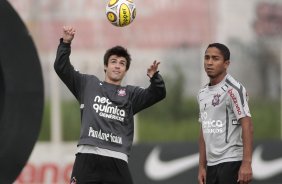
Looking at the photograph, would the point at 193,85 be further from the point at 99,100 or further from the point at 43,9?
the point at 99,100

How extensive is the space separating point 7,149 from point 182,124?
17750mm

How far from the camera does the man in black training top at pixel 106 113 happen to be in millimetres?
7531

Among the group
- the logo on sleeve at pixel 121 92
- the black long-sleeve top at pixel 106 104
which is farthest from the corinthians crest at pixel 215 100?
the logo on sleeve at pixel 121 92

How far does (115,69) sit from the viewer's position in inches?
303

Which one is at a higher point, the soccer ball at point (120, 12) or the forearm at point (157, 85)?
the soccer ball at point (120, 12)

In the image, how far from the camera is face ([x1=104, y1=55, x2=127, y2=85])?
770 cm

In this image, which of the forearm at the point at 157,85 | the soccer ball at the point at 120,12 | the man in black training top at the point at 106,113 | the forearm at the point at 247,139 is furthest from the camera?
the soccer ball at the point at 120,12

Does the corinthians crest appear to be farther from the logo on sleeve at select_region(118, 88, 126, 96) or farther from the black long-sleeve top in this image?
the logo on sleeve at select_region(118, 88, 126, 96)

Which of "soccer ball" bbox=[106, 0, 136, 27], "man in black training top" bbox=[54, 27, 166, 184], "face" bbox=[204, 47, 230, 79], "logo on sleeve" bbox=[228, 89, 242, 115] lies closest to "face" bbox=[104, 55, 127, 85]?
"man in black training top" bbox=[54, 27, 166, 184]

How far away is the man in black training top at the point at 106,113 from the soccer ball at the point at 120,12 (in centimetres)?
51

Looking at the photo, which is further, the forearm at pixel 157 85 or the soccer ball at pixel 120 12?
the soccer ball at pixel 120 12

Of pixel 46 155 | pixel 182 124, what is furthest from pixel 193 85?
pixel 46 155

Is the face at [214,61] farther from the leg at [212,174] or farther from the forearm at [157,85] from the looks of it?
the leg at [212,174]

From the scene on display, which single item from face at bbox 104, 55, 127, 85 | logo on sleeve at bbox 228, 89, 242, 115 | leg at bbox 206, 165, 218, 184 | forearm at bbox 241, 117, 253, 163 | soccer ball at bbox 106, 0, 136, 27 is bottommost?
leg at bbox 206, 165, 218, 184
